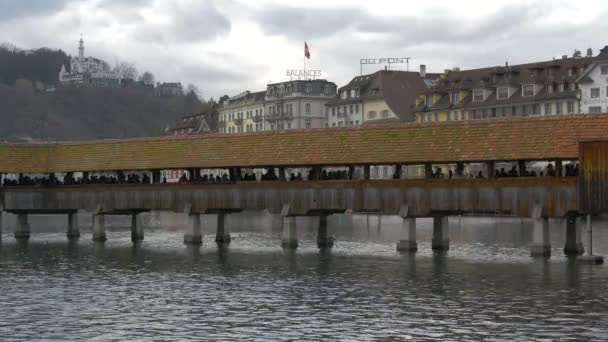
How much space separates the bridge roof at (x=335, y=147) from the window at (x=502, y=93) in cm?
5157

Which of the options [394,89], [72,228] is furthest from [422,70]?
[72,228]

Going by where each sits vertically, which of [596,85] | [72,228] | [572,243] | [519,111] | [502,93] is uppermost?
[502,93]

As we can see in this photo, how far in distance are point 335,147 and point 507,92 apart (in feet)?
180

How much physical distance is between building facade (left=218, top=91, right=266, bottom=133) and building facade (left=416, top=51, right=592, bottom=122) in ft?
119

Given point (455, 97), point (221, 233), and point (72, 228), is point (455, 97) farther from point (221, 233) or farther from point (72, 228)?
point (221, 233)

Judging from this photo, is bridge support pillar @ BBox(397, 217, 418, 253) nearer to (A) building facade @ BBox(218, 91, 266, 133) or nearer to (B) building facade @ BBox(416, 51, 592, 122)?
(B) building facade @ BBox(416, 51, 592, 122)

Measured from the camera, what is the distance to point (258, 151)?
62.5 m

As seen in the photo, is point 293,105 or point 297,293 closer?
point 297,293

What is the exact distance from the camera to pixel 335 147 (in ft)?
196

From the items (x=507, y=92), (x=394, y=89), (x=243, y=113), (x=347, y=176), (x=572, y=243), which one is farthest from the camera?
(x=243, y=113)

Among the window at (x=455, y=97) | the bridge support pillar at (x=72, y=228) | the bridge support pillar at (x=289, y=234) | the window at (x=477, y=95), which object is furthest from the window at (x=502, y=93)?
the bridge support pillar at (x=289, y=234)

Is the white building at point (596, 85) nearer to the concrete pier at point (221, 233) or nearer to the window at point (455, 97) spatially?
the window at point (455, 97)

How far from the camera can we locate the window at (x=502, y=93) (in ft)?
365

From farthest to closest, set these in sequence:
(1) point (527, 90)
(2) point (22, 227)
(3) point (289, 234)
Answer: (1) point (527, 90)
(2) point (22, 227)
(3) point (289, 234)
